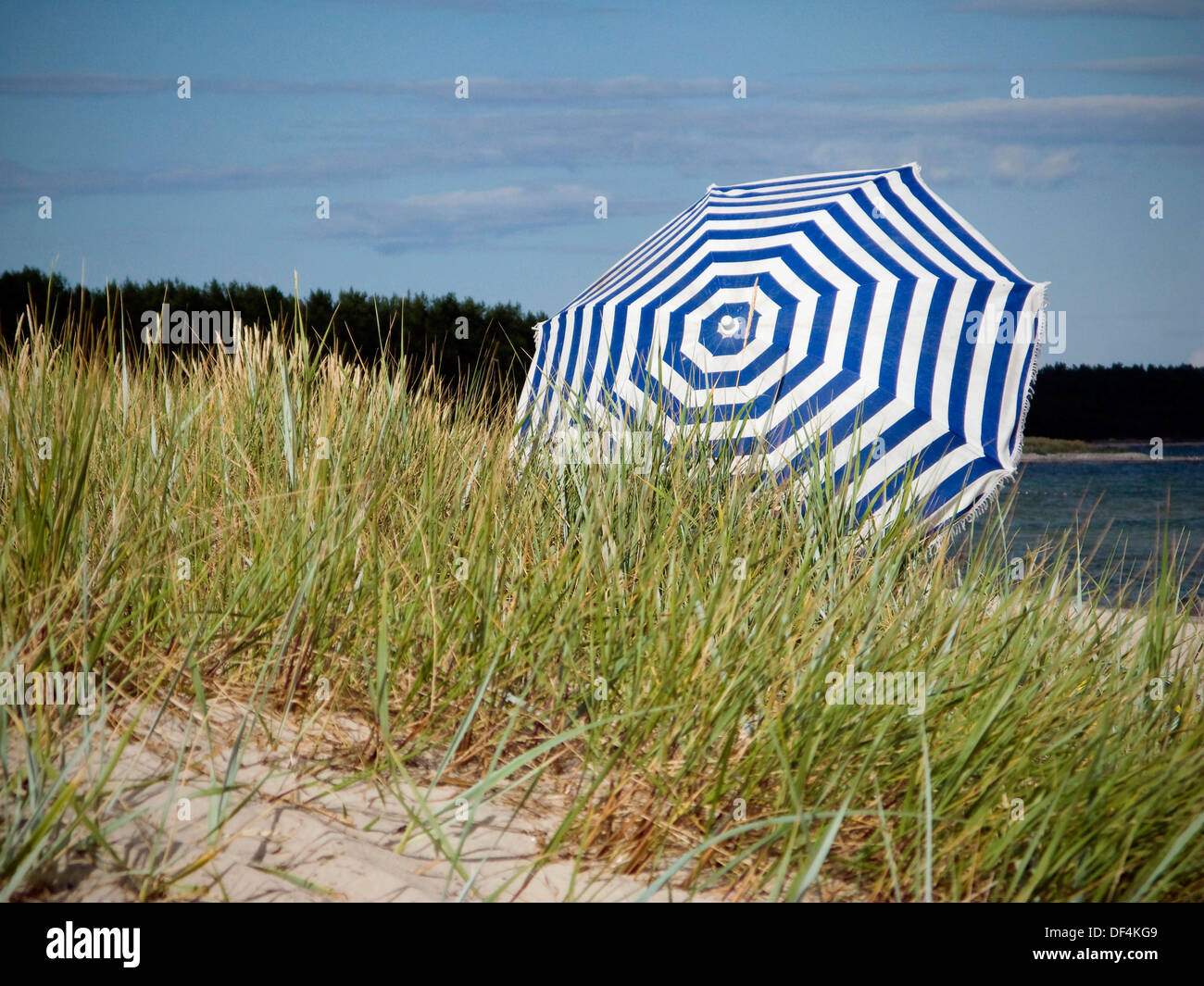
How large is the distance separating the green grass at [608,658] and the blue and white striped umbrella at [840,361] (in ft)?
1.44

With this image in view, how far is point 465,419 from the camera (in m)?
4.65

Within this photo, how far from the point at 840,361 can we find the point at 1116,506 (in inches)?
958

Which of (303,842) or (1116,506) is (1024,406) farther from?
(1116,506)

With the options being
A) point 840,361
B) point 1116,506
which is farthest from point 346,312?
point 1116,506

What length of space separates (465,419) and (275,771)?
256 centimetres

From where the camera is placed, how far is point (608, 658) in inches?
105

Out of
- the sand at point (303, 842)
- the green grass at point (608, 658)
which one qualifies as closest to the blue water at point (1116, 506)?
the green grass at point (608, 658)

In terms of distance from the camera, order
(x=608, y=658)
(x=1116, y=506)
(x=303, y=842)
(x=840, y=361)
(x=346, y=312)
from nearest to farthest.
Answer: (x=303, y=842) → (x=608, y=658) → (x=840, y=361) → (x=346, y=312) → (x=1116, y=506)

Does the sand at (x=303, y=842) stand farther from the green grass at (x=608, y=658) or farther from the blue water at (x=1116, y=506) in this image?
the blue water at (x=1116, y=506)

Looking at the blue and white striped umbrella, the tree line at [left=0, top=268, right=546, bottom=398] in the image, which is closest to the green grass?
the blue and white striped umbrella

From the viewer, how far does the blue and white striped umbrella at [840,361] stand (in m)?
4.11

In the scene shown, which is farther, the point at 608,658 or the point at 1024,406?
the point at 1024,406

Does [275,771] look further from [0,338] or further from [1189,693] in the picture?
[0,338]
